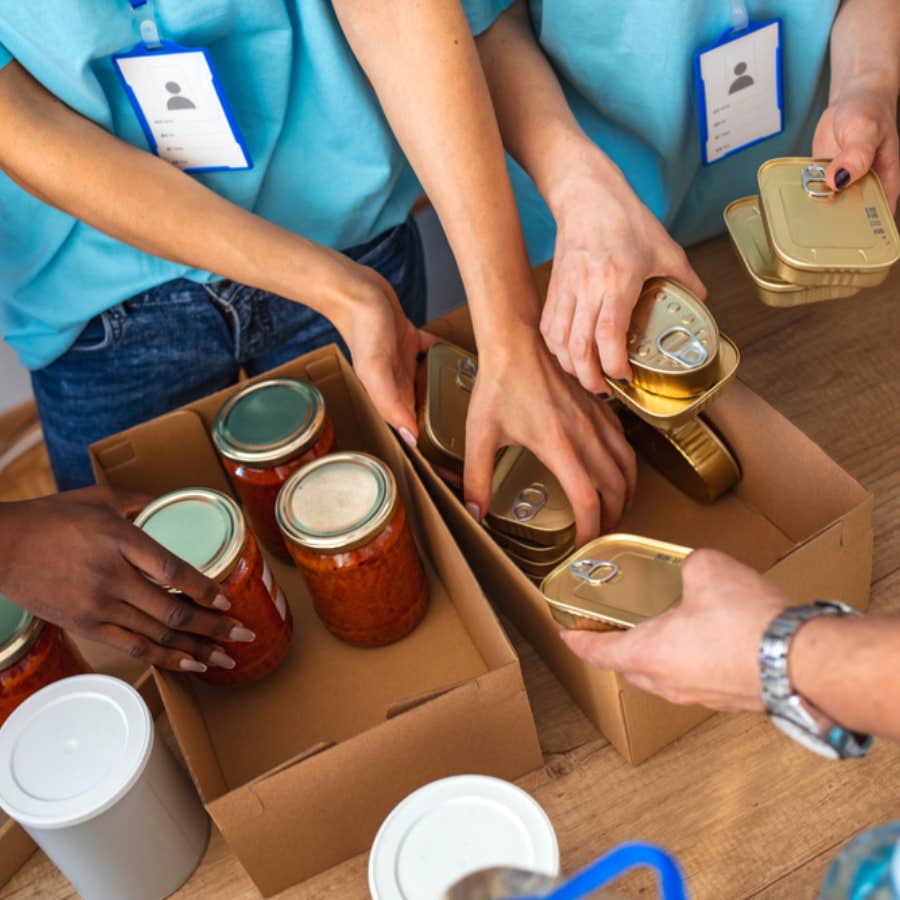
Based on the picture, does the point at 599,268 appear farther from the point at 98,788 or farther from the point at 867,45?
the point at 98,788

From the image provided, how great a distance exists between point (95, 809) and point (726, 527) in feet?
2.09

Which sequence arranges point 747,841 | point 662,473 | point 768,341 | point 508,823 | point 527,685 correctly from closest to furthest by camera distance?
point 508,823 < point 747,841 < point 527,685 < point 662,473 < point 768,341

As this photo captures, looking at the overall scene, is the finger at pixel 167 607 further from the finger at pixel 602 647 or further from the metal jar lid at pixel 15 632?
the finger at pixel 602 647

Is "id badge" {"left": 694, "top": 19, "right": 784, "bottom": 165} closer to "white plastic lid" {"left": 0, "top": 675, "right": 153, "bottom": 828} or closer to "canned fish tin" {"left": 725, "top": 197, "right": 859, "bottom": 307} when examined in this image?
"canned fish tin" {"left": 725, "top": 197, "right": 859, "bottom": 307}

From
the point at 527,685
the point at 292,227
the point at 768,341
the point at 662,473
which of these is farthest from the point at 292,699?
the point at 768,341

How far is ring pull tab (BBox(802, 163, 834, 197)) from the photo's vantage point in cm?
97

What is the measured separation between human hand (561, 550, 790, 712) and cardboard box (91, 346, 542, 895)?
0.12m

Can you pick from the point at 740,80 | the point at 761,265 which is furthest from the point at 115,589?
the point at 740,80

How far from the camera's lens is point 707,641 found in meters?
0.66

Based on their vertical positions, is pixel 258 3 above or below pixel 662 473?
above

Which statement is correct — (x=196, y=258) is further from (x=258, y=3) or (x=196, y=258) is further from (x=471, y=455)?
(x=471, y=455)

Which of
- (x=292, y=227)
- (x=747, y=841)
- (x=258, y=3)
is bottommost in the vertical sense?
(x=747, y=841)

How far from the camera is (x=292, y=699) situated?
38.5 inches

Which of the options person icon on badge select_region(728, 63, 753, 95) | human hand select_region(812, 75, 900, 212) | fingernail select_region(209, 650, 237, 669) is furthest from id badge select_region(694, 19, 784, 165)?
fingernail select_region(209, 650, 237, 669)
